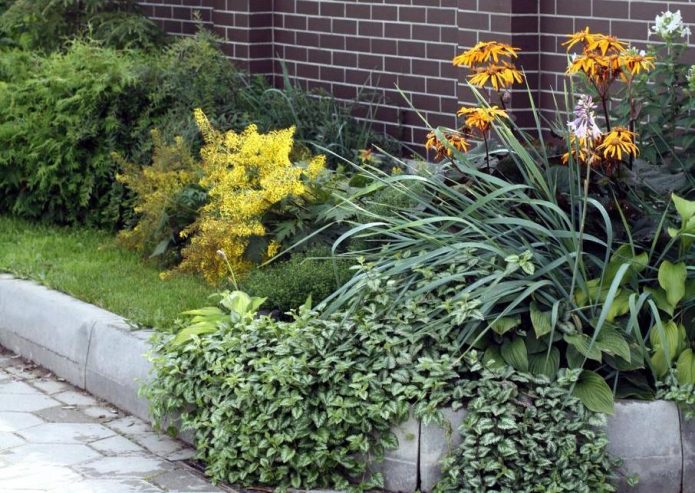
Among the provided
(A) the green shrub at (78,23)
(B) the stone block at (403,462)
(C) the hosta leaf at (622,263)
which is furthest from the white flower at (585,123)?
(A) the green shrub at (78,23)

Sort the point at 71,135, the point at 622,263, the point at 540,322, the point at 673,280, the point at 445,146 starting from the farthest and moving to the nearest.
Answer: the point at 71,135 → the point at 445,146 → the point at 622,263 → the point at 673,280 → the point at 540,322

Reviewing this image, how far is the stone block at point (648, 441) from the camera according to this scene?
4805 mm

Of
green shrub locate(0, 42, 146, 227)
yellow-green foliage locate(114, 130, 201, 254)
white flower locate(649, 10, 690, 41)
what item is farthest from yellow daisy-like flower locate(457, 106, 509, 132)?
green shrub locate(0, 42, 146, 227)

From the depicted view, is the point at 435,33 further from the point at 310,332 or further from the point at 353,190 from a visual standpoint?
the point at 310,332

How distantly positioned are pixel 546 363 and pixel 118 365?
203 cm

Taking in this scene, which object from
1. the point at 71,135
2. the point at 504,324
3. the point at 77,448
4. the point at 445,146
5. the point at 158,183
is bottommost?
the point at 77,448

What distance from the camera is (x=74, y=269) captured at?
23.9ft

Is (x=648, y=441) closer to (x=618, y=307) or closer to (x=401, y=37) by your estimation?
(x=618, y=307)

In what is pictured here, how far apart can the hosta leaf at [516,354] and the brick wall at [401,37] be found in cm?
254

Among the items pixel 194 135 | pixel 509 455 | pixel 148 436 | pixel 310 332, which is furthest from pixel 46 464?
pixel 194 135

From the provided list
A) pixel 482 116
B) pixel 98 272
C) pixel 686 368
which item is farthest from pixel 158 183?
pixel 686 368

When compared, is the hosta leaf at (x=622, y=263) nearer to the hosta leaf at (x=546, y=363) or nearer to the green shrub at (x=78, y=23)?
the hosta leaf at (x=546, y=363)

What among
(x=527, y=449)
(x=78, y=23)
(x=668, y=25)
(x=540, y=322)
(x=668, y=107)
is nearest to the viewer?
(x=527, y=449)

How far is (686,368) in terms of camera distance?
4953 mm
